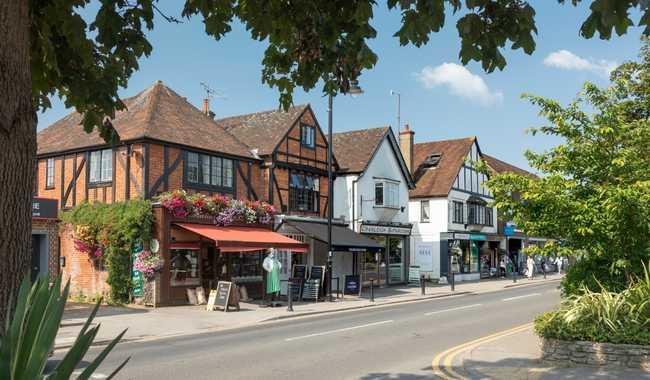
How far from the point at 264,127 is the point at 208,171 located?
551 centimetres

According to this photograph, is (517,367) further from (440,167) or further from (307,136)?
(440,167)

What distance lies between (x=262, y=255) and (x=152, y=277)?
575cm

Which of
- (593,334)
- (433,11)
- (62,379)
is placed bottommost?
(593,334)

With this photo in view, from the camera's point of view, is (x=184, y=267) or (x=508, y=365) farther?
(x=184, y=267)

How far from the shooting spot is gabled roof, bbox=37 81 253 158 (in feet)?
78.0

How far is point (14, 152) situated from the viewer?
152 inches

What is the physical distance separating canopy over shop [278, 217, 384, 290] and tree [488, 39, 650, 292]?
16.1m

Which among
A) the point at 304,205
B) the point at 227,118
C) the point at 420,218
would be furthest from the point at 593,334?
the point at 420,218

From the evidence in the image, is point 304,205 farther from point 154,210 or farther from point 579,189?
point 579,189

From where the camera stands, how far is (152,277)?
73.0ft

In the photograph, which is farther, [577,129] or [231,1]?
[577,129]

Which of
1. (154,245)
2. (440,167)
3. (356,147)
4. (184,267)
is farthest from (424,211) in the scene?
(154,245)

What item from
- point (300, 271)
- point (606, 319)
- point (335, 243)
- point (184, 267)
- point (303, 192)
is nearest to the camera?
point (606, 319)

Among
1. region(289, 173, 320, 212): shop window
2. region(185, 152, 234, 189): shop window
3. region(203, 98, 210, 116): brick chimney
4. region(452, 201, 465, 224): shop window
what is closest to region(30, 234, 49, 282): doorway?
region(185, 152, 234, 189): shop window
